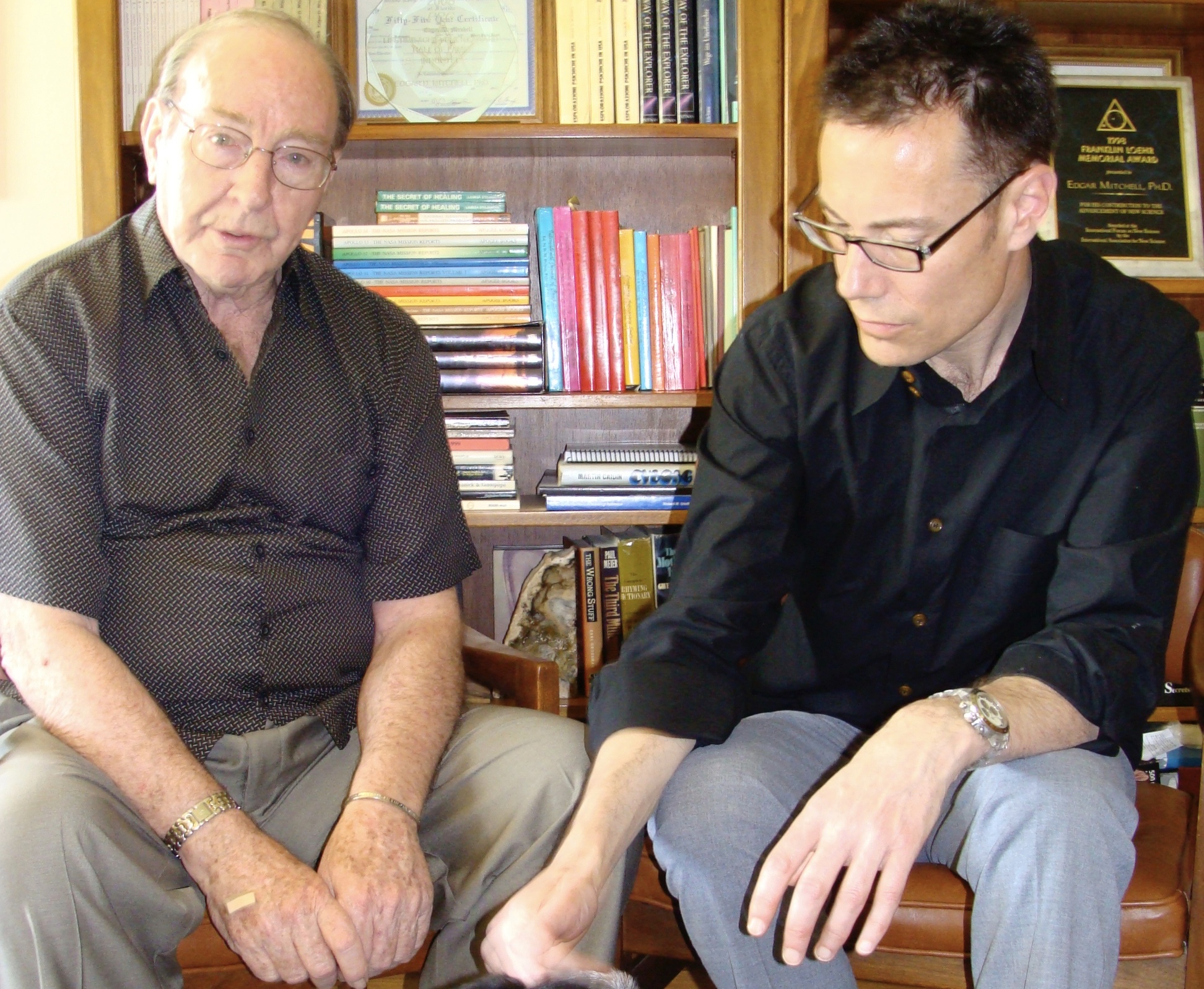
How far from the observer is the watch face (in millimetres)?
950

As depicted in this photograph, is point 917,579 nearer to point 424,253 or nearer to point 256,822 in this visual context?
point 256,822

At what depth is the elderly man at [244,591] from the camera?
108 centimetres

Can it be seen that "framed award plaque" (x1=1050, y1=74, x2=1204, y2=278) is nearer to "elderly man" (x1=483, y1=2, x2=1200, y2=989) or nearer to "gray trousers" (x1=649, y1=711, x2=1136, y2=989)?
"elderly man" (x1=483, y1=2, x2=1200, y2=989)

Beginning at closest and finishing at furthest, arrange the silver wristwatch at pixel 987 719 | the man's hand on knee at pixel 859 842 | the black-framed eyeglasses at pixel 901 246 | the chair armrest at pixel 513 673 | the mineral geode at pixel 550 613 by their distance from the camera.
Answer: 1. the man's hand on knee at pixel 859 842
2. the silver wristwatch at pixel 987 719
3. the black-framed eyeglasses at pixel 901 246
4. the chair armrest at pixel 513 673
5. the mineral geode at pixel 550 613

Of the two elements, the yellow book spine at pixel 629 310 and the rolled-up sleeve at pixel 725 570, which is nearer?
the rolled-up sleeve at pixel 725 570

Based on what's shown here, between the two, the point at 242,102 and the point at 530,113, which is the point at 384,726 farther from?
the point at 530,113

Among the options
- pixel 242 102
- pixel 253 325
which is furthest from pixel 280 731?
pixel 242 102

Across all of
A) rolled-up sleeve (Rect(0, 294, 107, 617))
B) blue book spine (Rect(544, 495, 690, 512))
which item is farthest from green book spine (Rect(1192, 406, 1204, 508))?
rolled-up sleeve (Rect(0, 294, 107, 617))

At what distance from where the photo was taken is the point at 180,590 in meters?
1.26

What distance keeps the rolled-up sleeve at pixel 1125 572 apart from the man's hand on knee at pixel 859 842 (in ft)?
0.68

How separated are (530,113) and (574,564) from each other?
83 cm

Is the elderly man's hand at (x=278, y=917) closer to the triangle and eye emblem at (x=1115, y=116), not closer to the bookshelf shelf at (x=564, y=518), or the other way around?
the bookshelf shelf at (x=564, y=518)

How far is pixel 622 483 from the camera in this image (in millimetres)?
2037

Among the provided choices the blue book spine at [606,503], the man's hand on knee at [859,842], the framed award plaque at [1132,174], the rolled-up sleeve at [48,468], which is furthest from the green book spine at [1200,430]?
the rolled-up sleeve at [48,468]
